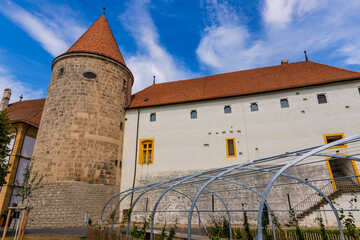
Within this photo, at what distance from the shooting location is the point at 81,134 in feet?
53.8

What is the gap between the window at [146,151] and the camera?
18.2m

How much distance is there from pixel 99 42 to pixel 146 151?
Answer: 929 centimetres

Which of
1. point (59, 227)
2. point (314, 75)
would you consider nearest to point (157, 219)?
point (59, 227)

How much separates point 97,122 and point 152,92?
21.0 feet

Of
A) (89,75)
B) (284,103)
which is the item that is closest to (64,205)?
(89,75)

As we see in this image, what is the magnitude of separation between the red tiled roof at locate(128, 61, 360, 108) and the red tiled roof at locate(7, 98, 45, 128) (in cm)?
786

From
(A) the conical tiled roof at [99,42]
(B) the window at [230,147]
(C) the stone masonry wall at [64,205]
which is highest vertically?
(A) the conical tiled roof at [99,42]

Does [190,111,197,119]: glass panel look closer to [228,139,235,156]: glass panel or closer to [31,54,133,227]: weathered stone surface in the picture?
[228,139,235,156]: glass panel

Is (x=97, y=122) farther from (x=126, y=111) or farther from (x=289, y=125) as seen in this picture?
(x=289, y=125)

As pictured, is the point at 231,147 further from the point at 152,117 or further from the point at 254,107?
the point at 152,117

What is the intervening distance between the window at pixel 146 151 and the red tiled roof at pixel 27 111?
8566 millimetres

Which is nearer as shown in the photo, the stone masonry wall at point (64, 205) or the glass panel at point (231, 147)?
the stone masonry wall at point (64, 205)

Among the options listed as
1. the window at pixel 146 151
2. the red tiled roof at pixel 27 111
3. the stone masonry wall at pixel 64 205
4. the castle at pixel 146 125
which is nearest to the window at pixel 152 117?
the castle at pixel 146 125

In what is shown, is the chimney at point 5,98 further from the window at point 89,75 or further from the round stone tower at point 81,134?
the window at point 89,75
